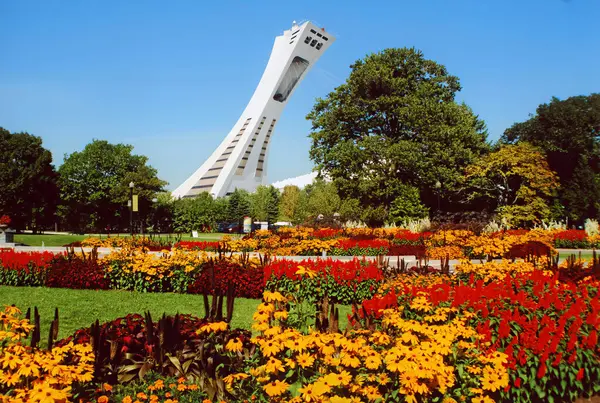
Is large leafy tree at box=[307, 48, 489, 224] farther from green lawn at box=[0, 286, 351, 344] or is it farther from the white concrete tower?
the white concrete tower

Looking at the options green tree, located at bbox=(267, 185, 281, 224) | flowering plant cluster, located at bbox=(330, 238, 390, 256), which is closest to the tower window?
green tree, located at bbox=(267, 185, 281, 224)

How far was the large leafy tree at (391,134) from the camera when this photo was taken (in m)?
26.8

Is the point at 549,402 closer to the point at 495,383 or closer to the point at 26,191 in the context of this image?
the point at 495,383

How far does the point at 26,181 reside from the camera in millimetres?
37219

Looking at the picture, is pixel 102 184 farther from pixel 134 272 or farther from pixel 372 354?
pixel 372 354

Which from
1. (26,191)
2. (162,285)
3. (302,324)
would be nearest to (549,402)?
(302,324)

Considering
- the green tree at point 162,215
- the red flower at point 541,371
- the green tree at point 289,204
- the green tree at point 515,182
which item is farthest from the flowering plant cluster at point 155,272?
the green tree at point 289,204

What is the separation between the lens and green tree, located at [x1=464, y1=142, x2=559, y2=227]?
28.4 m

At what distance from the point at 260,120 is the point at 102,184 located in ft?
175

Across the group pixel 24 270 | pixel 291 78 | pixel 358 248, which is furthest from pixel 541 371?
pixel 291 78

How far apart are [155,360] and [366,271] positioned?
182 inches

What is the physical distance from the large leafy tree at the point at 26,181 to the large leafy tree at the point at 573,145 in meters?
36.9

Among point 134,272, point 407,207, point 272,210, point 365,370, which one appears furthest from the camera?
point 272,210

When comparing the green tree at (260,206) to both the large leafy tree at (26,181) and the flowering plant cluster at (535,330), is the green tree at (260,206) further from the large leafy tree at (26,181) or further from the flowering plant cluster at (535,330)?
the flowering plant cluster at (535,330)
